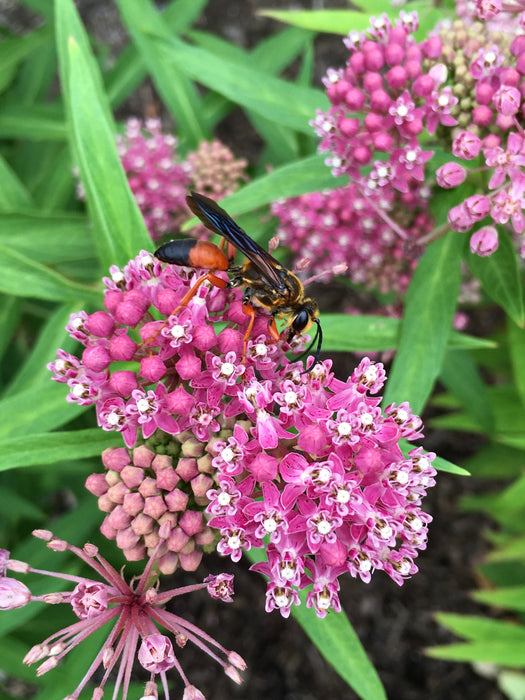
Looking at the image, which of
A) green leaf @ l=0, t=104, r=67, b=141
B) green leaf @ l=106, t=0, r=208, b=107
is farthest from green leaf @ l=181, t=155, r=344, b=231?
green leaf @ l=106, t=0, r=208, b=107

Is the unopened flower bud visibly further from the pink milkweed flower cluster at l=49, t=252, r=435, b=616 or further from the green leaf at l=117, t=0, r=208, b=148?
the green leaf at l=117, t=0, r=208, b=148

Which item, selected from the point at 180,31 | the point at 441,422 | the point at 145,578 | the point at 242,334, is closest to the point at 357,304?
the point at 441,422

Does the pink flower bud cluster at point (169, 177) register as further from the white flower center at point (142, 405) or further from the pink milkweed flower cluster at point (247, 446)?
the white flower center at point (142, 405)

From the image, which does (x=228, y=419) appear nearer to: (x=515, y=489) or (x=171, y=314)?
(x=171, y=314)

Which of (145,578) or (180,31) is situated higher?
(180,31)

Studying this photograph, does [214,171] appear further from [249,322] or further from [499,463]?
[499,463]

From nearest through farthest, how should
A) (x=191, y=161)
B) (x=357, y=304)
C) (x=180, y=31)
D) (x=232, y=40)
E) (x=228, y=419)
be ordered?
(x=228, y=419) < (x=191, y=161) < (x=180, y=31) < (x=357, y=304) < (x=232, y=40)
